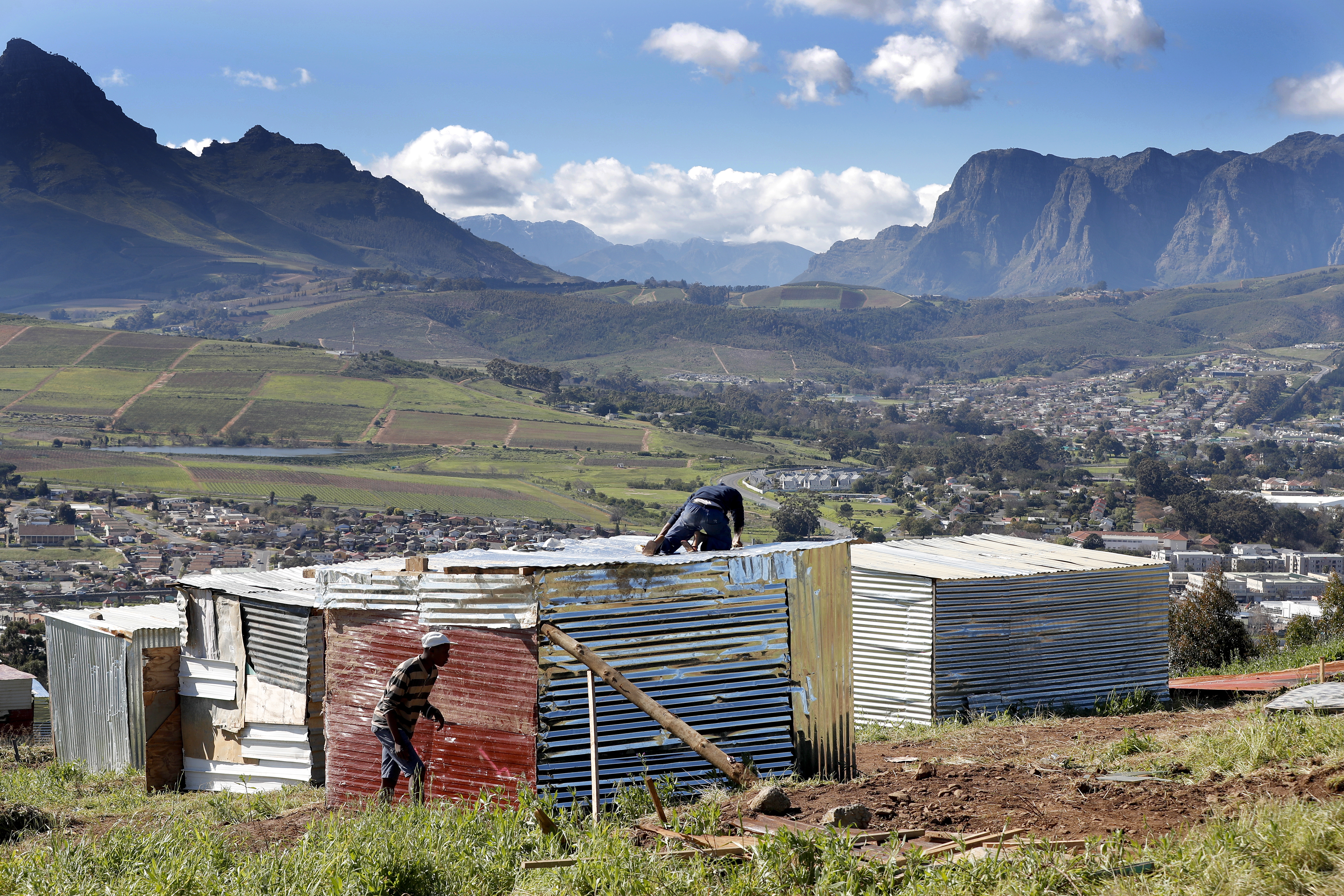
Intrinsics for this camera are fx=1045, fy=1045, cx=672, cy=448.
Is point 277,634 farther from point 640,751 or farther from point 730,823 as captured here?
point 730,823

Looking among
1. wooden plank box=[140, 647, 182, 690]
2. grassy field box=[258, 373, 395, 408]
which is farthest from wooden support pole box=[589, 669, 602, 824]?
grassy field box=[258, 373, 395, 408]

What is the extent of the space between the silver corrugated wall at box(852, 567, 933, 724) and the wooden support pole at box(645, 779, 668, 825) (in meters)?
6.46

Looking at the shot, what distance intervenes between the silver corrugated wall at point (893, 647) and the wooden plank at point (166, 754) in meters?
6.81

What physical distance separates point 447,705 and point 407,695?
25 centimetres

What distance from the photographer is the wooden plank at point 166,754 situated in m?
9.37

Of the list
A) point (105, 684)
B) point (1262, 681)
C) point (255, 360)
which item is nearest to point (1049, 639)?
point (1262, 681)

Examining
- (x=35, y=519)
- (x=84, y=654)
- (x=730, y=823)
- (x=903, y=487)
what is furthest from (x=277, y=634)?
(x=903, y=487)

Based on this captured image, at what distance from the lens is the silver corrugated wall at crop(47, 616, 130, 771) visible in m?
10.5

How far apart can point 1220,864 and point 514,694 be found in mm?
3445

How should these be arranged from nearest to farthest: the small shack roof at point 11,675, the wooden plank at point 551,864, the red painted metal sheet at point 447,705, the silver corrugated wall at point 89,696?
the wooden plank at point 551,864 → the red painted metal sheet at point 447,705 → the silver corrugated wall at point 89,696 → the small shack roof at point 11,675

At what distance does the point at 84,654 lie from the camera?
431 inches

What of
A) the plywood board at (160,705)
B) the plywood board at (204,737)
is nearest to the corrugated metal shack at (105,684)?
the plywood board at (160,705)

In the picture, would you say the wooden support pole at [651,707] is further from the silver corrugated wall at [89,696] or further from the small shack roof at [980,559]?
the silver corrugated wall at [89,696]

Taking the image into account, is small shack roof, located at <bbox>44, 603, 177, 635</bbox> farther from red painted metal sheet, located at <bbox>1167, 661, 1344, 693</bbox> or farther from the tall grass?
red painted metal sheet, located at <bbox>1167, 661, 1344, 693</bbox>
